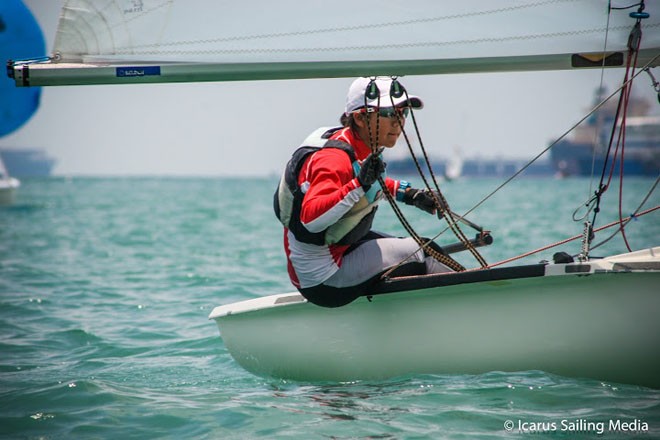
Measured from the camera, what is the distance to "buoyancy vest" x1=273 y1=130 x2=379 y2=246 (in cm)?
351

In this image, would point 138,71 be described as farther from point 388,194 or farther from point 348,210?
point 388,194

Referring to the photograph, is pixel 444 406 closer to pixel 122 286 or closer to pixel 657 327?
pixel 657 327

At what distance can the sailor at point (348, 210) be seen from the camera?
11.2 ft

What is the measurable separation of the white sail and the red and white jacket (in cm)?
36

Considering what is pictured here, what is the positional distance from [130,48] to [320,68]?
809 millimetres

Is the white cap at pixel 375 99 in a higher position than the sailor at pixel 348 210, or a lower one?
higher

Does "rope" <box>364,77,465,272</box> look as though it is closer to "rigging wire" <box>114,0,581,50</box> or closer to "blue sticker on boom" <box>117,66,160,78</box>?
"rigging wire" <box>114,0,581,50</box>

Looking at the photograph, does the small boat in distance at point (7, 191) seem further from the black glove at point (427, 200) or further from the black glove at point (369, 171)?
the black glove at point (369, 171)

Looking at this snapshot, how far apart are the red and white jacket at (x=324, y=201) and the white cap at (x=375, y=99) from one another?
0.14m

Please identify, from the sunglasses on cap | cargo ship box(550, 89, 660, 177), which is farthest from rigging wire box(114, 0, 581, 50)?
cargo ship box(550, 89, 660, 177)

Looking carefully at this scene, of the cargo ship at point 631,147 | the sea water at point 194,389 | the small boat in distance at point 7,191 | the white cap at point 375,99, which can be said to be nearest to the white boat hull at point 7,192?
the small boat in distance at point 7,191

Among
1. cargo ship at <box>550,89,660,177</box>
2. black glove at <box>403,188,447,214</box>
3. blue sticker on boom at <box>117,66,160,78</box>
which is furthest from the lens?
cargo ship at <box>550,89,660,177</box>

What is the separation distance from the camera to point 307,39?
3.42 m

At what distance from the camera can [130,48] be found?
3.42 metres
